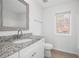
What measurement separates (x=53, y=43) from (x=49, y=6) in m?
0.69

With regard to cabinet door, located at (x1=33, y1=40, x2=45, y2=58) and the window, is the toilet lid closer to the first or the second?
cabinet door, located at (x1=33, y1=40, x2=45, y2=58)

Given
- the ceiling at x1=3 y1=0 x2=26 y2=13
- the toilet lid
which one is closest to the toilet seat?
the toilet lid

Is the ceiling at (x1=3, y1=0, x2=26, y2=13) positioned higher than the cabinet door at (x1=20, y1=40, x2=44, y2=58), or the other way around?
the ceiling at (x1=3, y1=0, x2=26, y2=13)

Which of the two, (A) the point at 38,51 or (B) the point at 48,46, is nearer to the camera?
(A) the point at 38,51

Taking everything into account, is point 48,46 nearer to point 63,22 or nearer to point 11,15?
point 63,22

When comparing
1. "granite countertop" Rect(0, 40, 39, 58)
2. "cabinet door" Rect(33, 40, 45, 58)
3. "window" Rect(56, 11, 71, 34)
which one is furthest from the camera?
"window" Rect(56, 11, 71, 34)

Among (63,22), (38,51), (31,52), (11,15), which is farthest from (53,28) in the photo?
(11,15)

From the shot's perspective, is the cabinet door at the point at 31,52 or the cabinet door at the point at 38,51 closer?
the cabinet door at the point at 31,52

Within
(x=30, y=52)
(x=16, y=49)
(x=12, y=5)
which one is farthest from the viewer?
(x=12, y=5)

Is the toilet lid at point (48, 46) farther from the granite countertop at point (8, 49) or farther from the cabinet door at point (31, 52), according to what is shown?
the granite countertop at point (8, 49)

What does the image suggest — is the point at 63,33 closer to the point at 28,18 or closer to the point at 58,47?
the point at 58,47

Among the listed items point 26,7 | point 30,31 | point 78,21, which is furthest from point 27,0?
point 78,21

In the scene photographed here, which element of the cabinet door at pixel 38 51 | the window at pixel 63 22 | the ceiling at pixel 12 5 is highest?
the ceiling at pixel 12 5

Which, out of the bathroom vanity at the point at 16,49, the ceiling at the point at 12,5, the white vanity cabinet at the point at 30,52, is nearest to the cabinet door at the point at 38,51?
the white vanity cabinet at the point at 30,52
